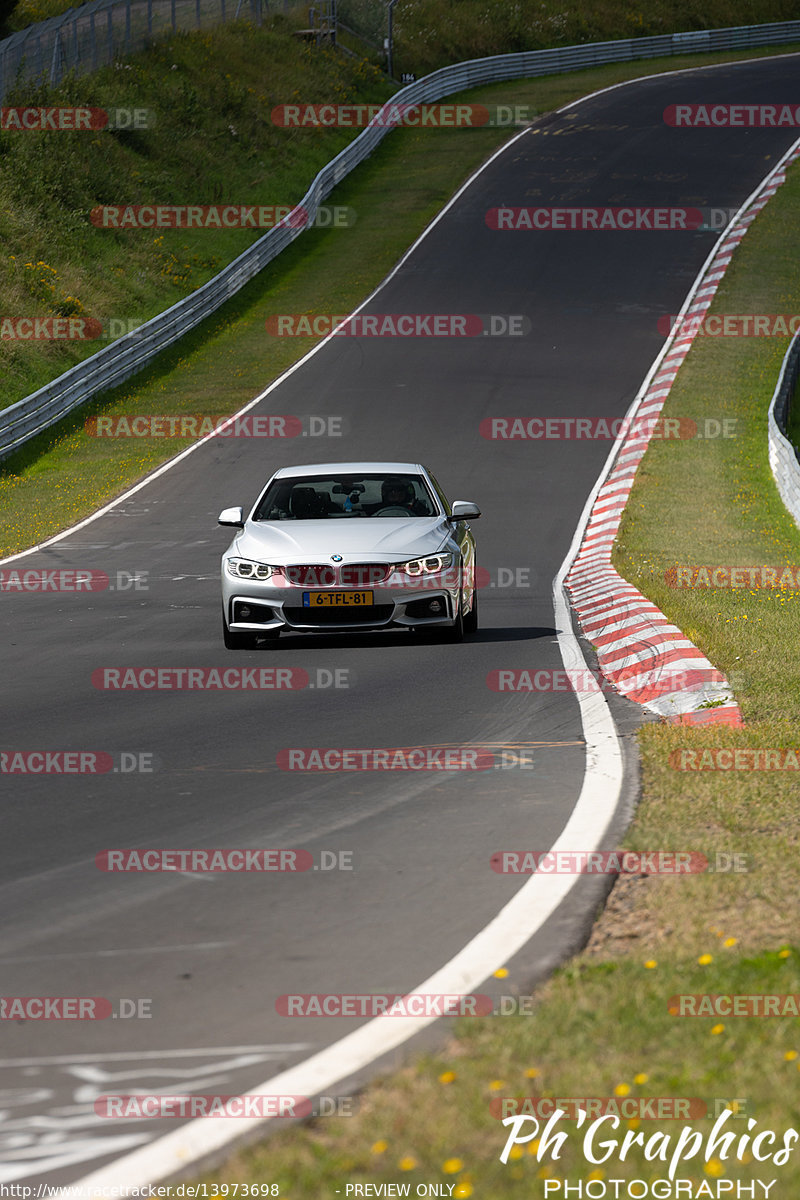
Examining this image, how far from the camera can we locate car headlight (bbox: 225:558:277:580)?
12500mm

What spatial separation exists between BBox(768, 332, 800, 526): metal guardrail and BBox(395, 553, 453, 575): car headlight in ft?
38.2

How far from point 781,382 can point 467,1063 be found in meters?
29.5

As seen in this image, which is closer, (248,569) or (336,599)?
(336,599)

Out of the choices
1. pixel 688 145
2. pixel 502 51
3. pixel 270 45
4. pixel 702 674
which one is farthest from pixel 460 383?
pixel 502 51

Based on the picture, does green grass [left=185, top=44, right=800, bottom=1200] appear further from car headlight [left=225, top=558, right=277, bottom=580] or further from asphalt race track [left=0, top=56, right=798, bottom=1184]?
car headlight [left=225, top=558, right=277, bottom=580]

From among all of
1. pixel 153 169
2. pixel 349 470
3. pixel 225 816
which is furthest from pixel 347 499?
pixel 153 169

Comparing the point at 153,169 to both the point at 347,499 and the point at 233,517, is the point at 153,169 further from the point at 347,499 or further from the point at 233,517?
the point at 233,517

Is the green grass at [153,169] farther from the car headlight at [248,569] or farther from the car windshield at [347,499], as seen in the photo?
the car headlight at [248,569]

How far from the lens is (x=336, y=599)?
12.4 metres

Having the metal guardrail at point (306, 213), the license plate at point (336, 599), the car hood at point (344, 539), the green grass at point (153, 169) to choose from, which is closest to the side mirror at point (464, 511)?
the car hood at point (344, 539)

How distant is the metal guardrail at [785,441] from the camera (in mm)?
23234

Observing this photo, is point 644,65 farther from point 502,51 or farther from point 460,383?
point 460,383

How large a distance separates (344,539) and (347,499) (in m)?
1.28

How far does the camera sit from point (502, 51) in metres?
71.1
